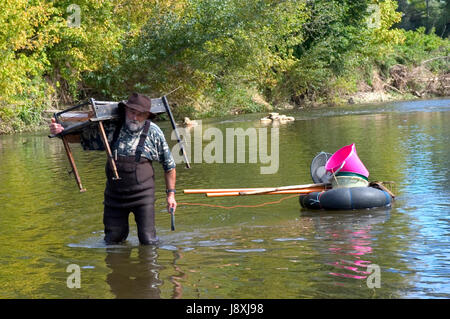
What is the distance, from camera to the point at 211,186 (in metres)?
13.6

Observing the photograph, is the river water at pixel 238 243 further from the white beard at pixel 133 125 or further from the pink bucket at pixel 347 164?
the white beard at pixel 133 125

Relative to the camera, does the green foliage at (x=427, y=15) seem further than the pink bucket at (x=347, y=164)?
Yes

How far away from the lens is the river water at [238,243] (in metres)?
6.56

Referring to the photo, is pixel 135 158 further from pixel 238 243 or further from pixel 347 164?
pixel 347 164

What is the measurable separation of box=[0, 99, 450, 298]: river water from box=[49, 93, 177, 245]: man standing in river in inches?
23.3

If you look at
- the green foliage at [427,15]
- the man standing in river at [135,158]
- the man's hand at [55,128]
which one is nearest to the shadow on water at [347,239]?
the man standing in river at [135,158]

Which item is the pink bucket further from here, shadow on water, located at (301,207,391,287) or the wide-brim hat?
the wide-brim hat

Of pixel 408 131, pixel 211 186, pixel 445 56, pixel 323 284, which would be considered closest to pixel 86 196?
pixel 211 186

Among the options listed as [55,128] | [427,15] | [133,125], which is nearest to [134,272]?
[133,125]

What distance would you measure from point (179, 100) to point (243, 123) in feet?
23.3

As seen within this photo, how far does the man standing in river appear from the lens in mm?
7648

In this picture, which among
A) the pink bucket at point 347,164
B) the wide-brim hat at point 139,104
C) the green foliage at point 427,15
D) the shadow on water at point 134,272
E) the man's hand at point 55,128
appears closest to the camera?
the shadow on water at point 134,272

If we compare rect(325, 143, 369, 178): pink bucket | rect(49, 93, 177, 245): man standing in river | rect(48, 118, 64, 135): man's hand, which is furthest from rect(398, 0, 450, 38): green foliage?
rect(48, 118, 64, 135): man's hand

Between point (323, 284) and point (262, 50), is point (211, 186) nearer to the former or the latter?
point (323, 284)
